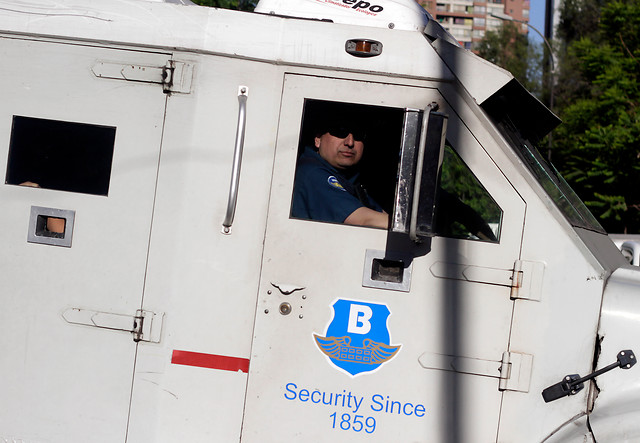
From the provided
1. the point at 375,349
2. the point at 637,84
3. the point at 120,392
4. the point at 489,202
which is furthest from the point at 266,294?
the point at 637,84

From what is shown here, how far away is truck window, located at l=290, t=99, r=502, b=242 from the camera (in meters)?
3.20

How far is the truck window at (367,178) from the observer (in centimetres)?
320

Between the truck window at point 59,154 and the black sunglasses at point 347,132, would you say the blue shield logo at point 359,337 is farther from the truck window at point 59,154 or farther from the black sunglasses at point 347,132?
the truck window at point 59,154

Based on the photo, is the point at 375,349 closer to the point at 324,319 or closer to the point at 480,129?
the point at 324,319

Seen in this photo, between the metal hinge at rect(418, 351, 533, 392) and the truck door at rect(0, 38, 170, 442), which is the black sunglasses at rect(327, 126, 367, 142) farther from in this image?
the metal hinge at rect(418, 351, 533, 392)

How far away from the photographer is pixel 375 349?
3.13 meters

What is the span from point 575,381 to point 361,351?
826mm

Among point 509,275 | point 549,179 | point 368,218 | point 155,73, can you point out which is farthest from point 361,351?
point 155,73

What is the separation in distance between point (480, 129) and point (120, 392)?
5.99 ft

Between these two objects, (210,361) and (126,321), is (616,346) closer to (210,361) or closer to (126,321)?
(210,361)

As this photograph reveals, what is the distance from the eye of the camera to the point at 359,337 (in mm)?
3133

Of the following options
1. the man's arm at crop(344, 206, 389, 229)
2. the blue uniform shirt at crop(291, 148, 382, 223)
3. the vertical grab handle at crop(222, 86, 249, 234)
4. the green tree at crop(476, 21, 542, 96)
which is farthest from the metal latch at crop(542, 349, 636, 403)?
the green tree at crop(476, 21, 542, 96)

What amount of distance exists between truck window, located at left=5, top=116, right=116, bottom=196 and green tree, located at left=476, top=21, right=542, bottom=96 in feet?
108

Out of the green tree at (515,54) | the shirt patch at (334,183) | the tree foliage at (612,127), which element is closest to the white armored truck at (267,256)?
the shirt patch at (334,183)
